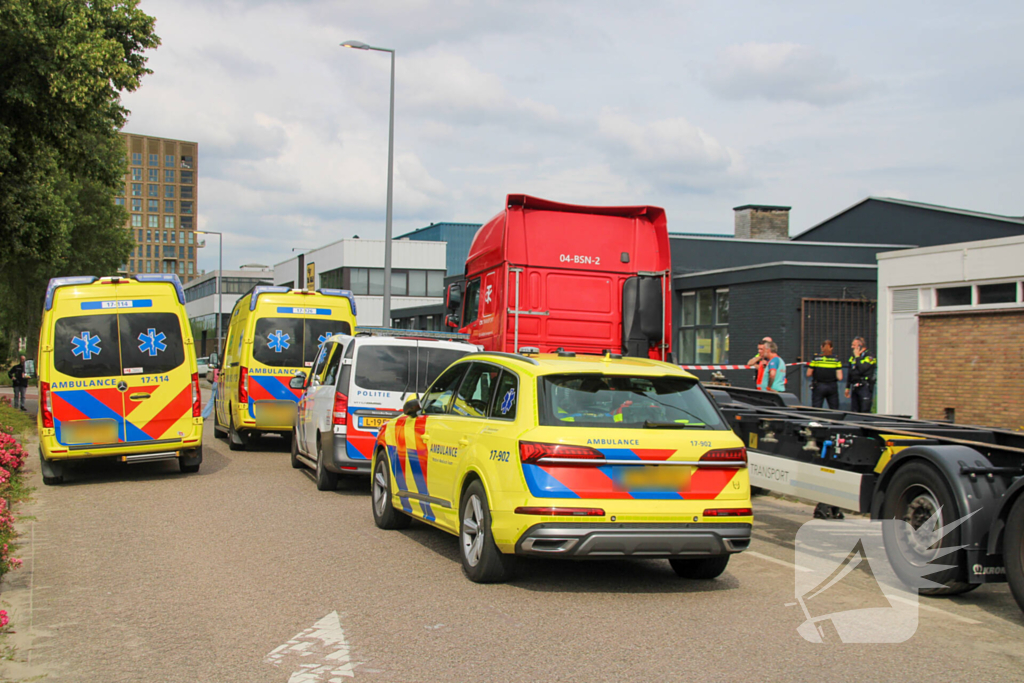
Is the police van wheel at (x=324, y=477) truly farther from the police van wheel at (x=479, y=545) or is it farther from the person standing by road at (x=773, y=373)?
the person standing by road at (x=773, y=373)

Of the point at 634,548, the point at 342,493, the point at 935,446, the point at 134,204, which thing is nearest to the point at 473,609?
the point at 634,548

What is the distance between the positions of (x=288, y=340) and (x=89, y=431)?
484 cm

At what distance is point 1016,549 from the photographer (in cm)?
578

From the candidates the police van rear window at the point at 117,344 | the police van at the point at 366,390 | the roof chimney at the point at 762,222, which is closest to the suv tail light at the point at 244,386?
the police van rear window at the point at 117,344

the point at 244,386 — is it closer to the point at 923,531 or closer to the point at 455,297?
the point at 455,297

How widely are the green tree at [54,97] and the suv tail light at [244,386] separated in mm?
5162

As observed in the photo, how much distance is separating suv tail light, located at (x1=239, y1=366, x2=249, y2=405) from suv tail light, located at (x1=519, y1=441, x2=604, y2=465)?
36.6ft

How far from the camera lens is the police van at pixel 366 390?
36.6 ft

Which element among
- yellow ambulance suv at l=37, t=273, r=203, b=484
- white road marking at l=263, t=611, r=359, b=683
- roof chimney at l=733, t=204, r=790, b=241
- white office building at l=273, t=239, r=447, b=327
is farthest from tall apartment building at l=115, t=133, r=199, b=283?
white road marking at l=263, t=611, r=359, b=683

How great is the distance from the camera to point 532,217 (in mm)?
12812

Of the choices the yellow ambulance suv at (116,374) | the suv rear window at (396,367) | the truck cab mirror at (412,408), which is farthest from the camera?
the yellow ambulance suv at (116,374)

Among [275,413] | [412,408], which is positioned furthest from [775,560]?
[275,413]

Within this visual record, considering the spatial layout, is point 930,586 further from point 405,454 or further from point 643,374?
point 405,454

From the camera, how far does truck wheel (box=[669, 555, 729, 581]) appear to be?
22.8 feet
